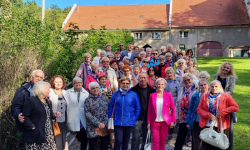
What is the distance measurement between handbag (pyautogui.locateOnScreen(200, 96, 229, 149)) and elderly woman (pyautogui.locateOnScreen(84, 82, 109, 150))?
195cm

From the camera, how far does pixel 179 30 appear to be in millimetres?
37406

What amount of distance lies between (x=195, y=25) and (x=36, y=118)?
34.6m

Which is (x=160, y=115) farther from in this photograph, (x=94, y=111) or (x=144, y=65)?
(x=144, y=65)

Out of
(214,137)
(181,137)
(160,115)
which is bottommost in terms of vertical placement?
(181,137)

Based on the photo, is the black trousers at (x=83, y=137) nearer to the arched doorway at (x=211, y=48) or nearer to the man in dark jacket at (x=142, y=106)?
the man in dark jacket at (x=142, y=106)

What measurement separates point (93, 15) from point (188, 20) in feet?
46.9

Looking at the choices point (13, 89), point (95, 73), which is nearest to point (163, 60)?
point (95, 73)

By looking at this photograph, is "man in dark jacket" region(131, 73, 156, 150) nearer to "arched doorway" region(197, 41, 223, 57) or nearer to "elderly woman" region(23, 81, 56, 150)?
"elderly woman" region(23, 81, 56, 150)

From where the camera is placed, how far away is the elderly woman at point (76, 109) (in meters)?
5.55

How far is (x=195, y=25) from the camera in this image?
36500mm

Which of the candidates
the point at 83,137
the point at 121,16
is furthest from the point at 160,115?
the point at 121,16

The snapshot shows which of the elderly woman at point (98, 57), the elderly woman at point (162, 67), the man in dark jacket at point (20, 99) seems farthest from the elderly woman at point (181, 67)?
the man in dark jacket at point (20, 99)

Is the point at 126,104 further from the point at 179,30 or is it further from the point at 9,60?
the point at 179,30

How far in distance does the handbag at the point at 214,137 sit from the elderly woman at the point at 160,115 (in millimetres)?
826
